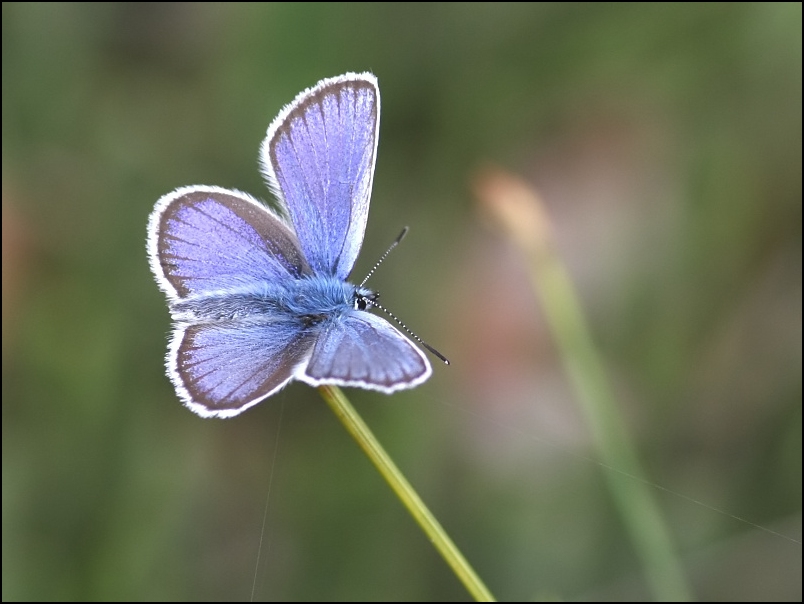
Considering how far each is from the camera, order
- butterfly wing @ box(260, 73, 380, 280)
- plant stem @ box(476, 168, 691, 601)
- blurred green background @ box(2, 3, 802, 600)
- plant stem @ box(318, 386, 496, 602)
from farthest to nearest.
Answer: blurred green background @ box(2, 3, 802, 600) → plant stem @ box(476, 168, 691, 601) → butterfly wing @ box(260, 73, 380, 280) → plant stem @ box(318, 386, 496, 602)

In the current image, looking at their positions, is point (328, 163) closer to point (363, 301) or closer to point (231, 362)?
point (363, 301)

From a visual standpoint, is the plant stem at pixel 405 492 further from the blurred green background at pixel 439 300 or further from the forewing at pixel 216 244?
the blurred green background at pixel 439 300

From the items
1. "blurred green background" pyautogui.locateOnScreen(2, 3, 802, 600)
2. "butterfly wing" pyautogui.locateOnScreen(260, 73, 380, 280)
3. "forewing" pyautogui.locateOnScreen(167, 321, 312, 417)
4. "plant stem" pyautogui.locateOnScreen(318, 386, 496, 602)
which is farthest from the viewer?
"blurred green background" pyautogui.locateOnScreen(2, 3, 802, 600)

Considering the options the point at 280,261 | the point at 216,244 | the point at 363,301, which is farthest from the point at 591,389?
the point at 216,244

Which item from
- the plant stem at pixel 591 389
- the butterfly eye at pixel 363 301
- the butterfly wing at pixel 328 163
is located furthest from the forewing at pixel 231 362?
the plant stem at pixel 591 389

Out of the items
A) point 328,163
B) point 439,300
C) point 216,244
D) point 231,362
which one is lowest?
point 439,300

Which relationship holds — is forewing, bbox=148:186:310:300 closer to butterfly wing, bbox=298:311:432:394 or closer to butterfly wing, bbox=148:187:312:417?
butterfly wing, bbox=148:187:312:417

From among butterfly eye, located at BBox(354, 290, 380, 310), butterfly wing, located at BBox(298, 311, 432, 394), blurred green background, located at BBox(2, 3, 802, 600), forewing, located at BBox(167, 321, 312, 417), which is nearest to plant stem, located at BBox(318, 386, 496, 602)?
butterfly wing, located at BBox(298, 311, 432, 394)
